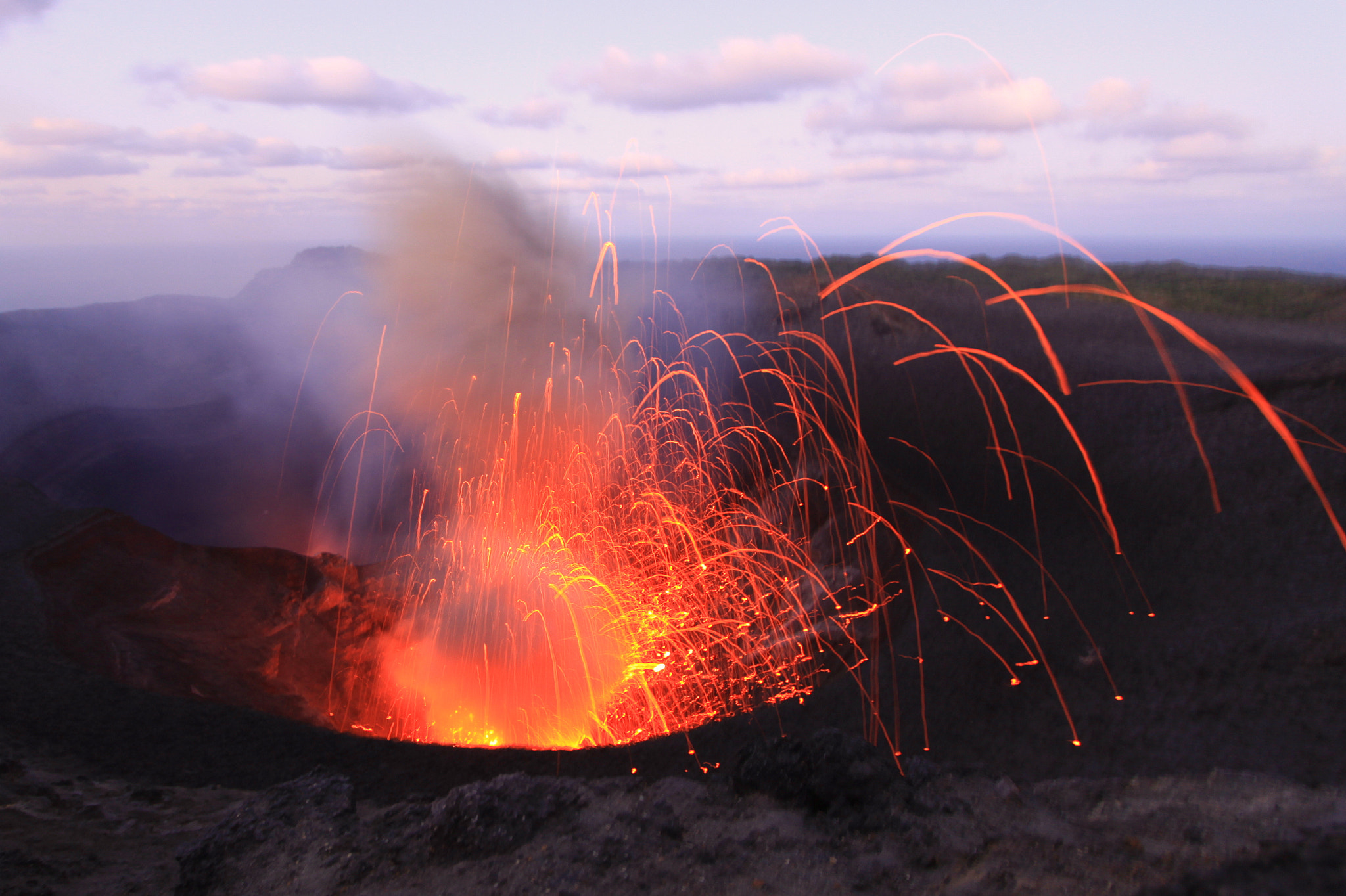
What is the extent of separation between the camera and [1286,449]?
5.98 metres

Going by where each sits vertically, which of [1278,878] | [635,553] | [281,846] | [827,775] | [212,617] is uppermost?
[1278,878]

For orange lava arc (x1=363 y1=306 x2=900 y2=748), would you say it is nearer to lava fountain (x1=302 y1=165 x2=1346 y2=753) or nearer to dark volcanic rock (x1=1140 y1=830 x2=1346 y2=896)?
lava fountain (x1=302 y1=165 x2=1346 y2=753)

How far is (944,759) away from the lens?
13.8 feet

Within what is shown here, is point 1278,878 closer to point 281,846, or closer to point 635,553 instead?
point 281,846

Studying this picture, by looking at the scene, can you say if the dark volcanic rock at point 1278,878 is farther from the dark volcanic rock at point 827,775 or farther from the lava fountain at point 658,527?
the lava fountain at point 658,527

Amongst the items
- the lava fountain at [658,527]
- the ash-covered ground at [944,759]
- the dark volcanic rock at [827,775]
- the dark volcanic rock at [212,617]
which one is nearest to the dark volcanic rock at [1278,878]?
the ash-covered ground at [944,759]

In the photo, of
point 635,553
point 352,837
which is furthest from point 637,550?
point 352,837

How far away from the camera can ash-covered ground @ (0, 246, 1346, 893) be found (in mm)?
3100

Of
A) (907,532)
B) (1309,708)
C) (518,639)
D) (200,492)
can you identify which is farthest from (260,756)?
(200,492)

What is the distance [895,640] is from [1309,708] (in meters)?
2.48

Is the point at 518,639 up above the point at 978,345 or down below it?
below

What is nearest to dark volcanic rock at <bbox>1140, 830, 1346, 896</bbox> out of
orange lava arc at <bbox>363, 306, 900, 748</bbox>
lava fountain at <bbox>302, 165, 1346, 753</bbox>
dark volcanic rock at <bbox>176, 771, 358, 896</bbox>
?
lava fountain at <bbox>302, 165, 1346, 753</bbox>

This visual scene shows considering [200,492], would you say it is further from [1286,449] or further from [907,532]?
[1286,449]

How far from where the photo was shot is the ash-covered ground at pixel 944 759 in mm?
3100
